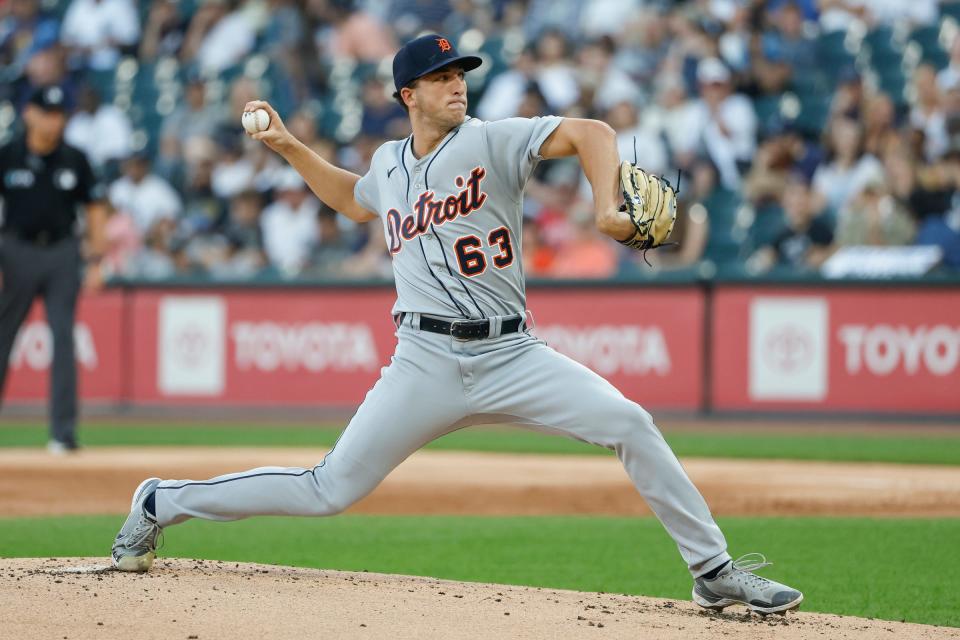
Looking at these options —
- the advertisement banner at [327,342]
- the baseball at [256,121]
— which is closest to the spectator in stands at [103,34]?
the advertisement banner at [327,342]

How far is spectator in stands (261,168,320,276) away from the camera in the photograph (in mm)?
14961

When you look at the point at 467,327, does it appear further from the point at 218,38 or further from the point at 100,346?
the point at 218,38

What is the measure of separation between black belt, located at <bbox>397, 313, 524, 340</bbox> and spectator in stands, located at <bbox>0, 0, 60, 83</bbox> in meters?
14.9

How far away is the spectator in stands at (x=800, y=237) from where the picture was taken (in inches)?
521

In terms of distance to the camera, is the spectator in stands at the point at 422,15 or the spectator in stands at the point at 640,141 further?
the spectator in stands at the point at 422,15

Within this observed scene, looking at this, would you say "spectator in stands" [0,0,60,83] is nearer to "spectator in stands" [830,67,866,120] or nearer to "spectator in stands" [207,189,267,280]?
"spectator in stands" [207,189,267,280]

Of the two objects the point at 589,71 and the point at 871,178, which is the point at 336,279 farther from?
the point at 871,178

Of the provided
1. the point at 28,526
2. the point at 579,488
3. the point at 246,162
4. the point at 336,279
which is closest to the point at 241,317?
the point at 336,279

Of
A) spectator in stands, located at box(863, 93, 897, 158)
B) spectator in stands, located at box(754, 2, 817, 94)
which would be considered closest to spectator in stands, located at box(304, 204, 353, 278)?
spectator in stands, located at box(754, 2, 817, 94)

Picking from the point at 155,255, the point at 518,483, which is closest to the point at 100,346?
the point at 155,255

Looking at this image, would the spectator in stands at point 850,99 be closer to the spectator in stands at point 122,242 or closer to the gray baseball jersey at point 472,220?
the spectator in stands at point 122,242

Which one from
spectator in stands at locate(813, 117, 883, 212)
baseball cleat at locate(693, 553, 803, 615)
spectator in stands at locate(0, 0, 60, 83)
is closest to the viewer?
baseball cleat at locate(693, 553, 803, 615)

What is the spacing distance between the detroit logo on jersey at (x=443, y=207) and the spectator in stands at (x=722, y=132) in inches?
379

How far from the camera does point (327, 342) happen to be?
1383 centimetres
